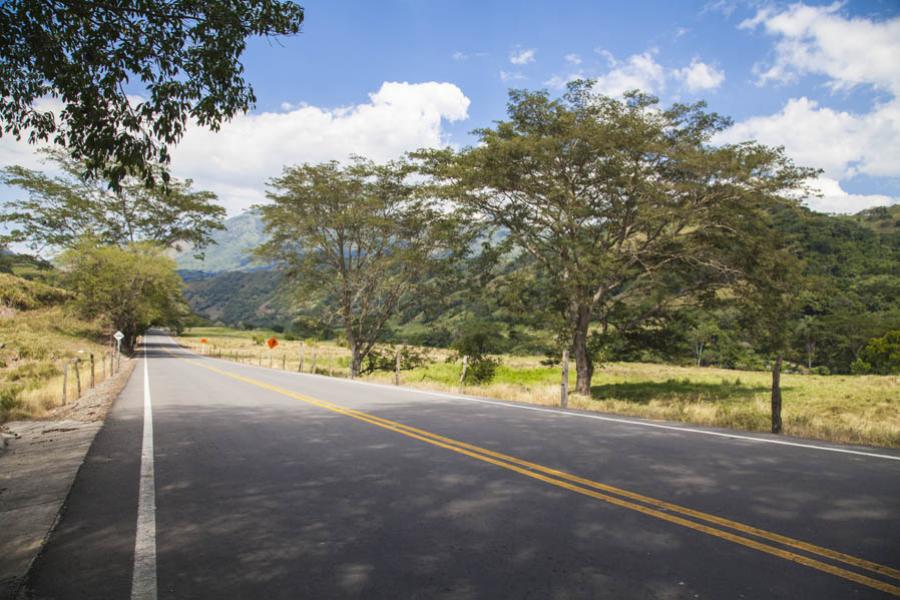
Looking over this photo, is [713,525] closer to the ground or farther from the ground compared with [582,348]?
closer to the ground

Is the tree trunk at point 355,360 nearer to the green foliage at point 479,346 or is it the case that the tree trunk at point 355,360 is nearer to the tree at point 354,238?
the tree at point 354,238

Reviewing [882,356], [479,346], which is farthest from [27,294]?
[882,356]

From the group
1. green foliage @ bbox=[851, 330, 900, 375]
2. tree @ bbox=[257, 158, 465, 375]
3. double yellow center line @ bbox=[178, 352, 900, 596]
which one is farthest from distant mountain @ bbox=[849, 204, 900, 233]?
double yellow center line @ bbox=[178, 352, 900, 596]

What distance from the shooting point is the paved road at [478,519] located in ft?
10.5

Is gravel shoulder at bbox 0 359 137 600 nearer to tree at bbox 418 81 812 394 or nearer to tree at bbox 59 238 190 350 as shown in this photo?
tree at bbox 418 81 812 394

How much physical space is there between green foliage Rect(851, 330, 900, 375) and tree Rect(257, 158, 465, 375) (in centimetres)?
6194

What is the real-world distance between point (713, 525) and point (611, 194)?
56.8ft

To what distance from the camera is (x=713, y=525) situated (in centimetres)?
400

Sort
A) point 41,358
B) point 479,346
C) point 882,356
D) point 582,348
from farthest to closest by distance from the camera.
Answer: point 882,356
point 479,346
point 41,358
point 582,348

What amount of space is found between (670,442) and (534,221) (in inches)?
565

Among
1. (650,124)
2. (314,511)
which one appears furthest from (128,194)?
(314,511)

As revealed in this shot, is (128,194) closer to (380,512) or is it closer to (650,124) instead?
(650,124)

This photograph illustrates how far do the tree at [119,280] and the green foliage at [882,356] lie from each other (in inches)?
3018

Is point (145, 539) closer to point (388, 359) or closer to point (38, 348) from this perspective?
point (388, 359)
